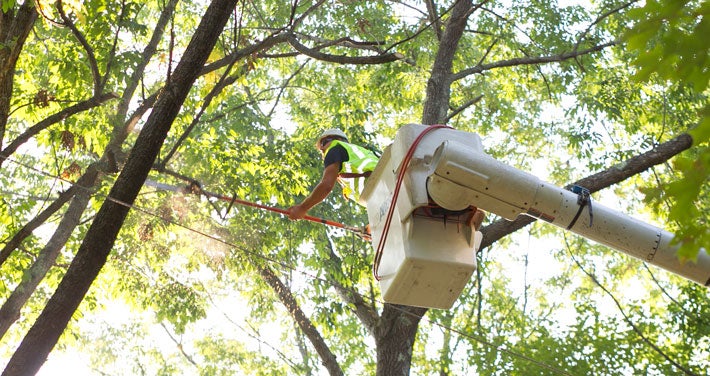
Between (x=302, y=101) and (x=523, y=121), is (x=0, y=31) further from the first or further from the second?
(x=523, y=121)

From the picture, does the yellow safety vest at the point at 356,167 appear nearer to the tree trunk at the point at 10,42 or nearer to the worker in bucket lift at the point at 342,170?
the worker in bucket lift at the point at 342,170

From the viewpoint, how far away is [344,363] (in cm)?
1591

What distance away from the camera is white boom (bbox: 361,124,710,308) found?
143 inches

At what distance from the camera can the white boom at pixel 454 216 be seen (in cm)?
362

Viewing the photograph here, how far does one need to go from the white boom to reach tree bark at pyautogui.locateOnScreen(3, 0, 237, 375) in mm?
1119

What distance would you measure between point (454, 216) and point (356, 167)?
3.62ft

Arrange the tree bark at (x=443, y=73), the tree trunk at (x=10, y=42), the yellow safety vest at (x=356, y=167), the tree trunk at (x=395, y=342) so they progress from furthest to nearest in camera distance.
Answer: the tree bark at (x=443, y=73), the tree trunk at (x=395, y=342), the tree trunk at (x=10, y=42), the yellow safety vest at (x=356, y=167)

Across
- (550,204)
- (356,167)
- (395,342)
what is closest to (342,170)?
(356,167)

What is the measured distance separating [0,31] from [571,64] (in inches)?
298

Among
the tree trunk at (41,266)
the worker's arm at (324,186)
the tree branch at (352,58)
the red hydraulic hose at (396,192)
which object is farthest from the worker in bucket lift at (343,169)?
the tree trunk at (41,266)

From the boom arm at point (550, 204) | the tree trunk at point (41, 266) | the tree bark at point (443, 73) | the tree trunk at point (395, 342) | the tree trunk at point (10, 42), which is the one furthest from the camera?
the tree trunk at point (41, 266)

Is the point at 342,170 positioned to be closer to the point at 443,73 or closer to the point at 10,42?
the point at 10,42

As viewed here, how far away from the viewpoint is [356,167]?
4.93 meters

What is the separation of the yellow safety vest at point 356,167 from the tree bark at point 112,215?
107 cm
